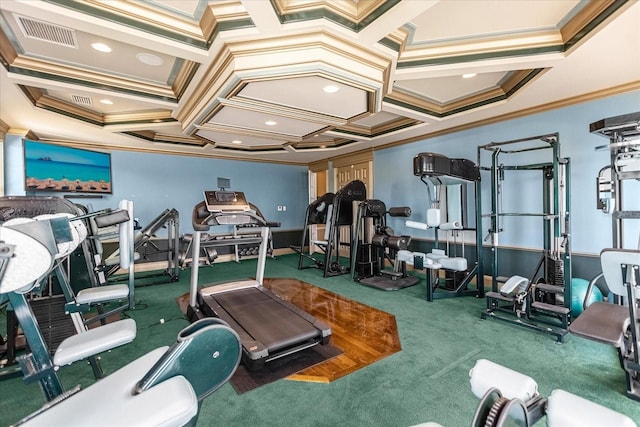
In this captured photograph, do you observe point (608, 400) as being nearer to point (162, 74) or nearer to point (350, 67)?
point (350, 67)

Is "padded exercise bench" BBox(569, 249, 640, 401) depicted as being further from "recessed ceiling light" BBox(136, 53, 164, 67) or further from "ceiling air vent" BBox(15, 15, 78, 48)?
"ceiling air vent" BBox(15, 15, 78, 48)

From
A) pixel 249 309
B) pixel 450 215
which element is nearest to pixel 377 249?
pixel 450 215

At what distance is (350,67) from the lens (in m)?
2.74

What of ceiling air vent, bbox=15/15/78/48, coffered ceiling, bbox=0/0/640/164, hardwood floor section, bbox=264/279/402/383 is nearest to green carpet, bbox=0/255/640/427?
hardwood floor section, bbox=264/279/402/383

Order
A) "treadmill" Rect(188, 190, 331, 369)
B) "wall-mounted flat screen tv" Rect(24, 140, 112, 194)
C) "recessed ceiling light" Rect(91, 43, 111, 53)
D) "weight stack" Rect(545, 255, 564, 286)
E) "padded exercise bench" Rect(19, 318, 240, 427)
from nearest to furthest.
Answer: "padded exercise bench" Rect(19, 318, 240, 427) → "treadmill" Rect(188, 190, 331, 369) → "recessed ceiling light" Rect(91, 43, 111, 53) → "weight stack" Rect(545, 255, 564, 286) → "wall-mounted flat screen tv" Rect(24, 140, 112, 194)

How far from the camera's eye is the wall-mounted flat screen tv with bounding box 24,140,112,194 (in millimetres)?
4793

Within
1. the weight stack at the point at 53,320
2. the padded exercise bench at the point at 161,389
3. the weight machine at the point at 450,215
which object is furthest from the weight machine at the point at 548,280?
the weight stack at the point at 53,320

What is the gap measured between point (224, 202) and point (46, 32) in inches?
84.9

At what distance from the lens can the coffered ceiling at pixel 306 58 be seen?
7.36 feet

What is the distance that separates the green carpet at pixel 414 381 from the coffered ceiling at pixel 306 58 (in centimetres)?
261

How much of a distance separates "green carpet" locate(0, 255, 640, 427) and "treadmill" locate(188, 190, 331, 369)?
29cm

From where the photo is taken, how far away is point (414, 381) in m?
2.17

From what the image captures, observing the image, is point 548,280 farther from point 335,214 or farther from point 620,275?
point 335,214

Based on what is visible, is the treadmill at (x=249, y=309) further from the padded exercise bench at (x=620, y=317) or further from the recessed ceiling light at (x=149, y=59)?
the padded exercise bench at (x=620, y=317)
